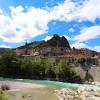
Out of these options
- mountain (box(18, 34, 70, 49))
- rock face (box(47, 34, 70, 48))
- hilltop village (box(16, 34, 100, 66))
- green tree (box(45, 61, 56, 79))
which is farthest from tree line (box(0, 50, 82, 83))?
rock face (box(47, 34, 70, 48))

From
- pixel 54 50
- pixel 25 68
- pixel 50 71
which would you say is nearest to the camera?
pixel 50 71

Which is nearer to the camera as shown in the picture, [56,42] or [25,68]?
[25,68]

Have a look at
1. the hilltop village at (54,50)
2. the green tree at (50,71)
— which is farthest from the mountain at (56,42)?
the green tree at (50,71)

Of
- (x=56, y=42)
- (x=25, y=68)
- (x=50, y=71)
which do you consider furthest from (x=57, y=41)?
(x=50, y=71)

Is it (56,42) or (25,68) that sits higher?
(56,42)

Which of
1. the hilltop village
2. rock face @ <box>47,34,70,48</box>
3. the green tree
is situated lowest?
the green tree

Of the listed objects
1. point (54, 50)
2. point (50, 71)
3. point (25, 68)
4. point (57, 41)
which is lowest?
point (50, 71)

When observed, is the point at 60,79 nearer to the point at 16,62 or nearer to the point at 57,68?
the point at 57,68

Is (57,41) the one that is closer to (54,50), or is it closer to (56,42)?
(56,42)

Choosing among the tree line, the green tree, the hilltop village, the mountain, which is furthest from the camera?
the mountain

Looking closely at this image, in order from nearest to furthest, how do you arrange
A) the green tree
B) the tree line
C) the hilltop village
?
the green tree < the tree line < the hilltop village

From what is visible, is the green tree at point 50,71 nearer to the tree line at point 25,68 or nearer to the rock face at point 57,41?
the tree line at point 25,68

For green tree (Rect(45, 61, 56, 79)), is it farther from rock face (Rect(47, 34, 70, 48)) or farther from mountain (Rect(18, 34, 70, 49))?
rock face (Rect(47, 34, 70, 48))

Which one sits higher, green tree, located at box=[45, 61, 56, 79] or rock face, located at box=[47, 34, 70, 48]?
rock face, located at box=[47, 34, 70, 48]
